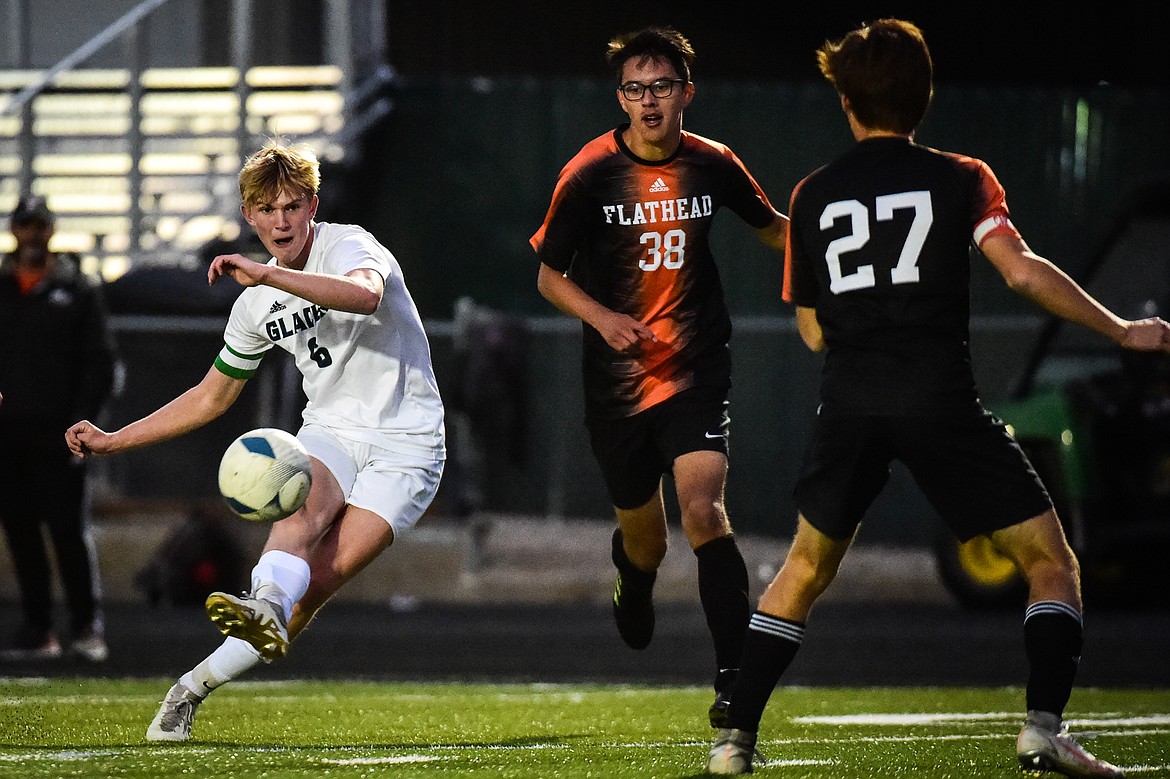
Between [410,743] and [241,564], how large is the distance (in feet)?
25.8

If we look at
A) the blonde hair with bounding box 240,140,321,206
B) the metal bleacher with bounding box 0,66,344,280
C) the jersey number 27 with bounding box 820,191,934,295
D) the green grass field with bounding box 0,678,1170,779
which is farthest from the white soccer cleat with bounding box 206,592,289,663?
the metal bleacher with bounding box 0,66,344,280

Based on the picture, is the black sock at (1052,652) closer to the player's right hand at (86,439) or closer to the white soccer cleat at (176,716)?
the white soccer cleat at (176,716)

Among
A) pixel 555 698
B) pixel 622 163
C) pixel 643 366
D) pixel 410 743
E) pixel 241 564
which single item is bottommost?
pixel 241 564

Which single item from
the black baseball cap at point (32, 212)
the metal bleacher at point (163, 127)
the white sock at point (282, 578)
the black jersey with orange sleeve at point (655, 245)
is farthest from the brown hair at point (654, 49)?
the metal bleacher at point (163, 127)

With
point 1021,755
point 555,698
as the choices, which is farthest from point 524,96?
point 1021,755

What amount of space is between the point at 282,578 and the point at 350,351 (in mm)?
831

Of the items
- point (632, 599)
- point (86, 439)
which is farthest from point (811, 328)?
point (86, 439)

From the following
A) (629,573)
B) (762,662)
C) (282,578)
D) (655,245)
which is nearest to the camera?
(762,662)

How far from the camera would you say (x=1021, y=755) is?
5512 mm

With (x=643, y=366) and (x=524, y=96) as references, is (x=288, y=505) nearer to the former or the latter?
(x=643, y=366)

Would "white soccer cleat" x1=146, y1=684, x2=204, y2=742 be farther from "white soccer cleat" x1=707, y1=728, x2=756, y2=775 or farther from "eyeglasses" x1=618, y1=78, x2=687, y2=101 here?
"eyeglasses" x1=618, y1=78, x2=687, y2=101

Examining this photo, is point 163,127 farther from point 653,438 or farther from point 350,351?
point 350,351

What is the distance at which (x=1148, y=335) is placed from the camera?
5445mm

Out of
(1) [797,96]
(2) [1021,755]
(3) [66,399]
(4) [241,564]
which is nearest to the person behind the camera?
(2) [1021,755]
